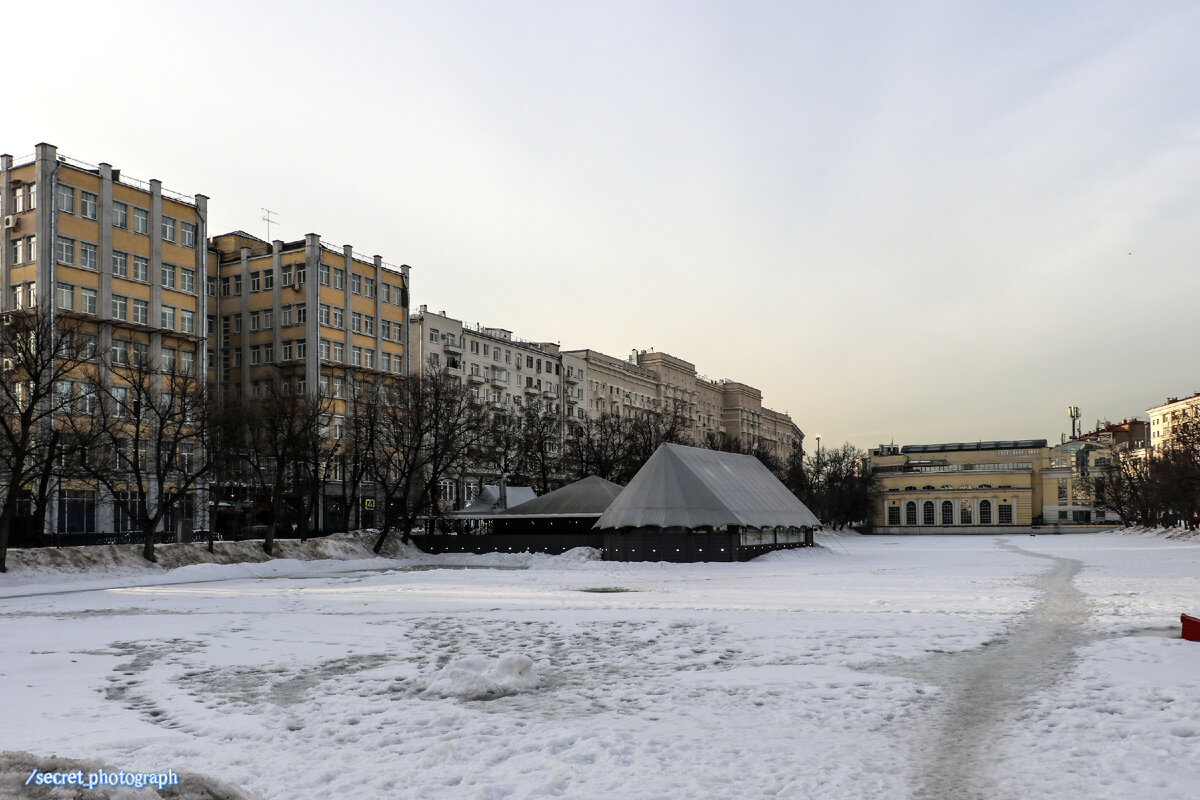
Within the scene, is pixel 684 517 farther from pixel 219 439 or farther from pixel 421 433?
pixel 219 439

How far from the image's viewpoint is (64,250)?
6347 cm

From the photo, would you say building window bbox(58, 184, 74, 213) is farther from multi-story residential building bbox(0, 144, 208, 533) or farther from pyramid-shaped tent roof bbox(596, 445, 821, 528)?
pyramid-shaped tent roof bbox(596, 445, 821, 528)

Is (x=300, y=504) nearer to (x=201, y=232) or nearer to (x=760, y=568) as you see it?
(x=201, y=232)

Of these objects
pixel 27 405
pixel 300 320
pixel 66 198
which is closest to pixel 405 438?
pixel 300 320

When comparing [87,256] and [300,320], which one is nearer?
[87,256]

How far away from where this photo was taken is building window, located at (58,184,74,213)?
209 feet

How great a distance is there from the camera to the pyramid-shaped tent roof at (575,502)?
59.1m

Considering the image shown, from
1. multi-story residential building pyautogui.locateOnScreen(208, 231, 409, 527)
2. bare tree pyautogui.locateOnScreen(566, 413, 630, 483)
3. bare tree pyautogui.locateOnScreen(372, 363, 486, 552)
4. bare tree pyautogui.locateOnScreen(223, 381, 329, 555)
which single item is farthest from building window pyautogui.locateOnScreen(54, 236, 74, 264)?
bare tree pyautogui.locateOnScreen(566, 413, 630, 483)

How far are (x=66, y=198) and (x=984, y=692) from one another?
67.0 m

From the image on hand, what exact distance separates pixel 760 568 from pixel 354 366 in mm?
50856

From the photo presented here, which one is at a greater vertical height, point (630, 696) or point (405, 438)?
point (405, 438)

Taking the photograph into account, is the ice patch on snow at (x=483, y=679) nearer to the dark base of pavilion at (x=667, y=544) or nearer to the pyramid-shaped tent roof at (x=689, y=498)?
the pyramid-shaped tent roof at (x=689, y=498)

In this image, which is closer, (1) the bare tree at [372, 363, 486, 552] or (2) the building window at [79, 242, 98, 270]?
(1) the bare tree at [372, 363, 486, 552]

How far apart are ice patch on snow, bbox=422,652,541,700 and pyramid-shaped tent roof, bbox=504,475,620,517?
44.0 meters
